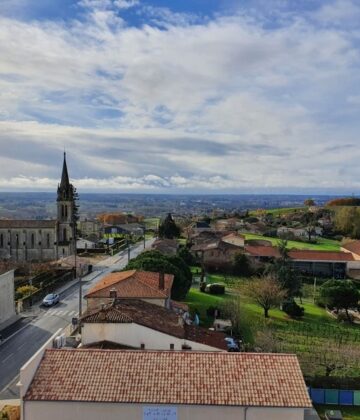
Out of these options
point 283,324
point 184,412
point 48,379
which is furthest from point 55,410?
point 283,324

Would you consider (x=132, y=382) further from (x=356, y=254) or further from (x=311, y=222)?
(x=311, y=222)

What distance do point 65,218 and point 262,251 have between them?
31.3 m

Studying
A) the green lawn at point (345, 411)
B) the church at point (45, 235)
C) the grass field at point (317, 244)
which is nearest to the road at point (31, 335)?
the green lawn at point (345, 411)

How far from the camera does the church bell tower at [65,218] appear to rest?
264 feet

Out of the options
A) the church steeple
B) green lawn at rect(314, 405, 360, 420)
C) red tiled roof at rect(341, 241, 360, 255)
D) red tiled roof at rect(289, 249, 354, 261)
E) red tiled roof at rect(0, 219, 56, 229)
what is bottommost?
green lawn at rect(314, 405, 360, 420)

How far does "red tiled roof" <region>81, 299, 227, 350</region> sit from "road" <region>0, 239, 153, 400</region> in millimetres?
5592

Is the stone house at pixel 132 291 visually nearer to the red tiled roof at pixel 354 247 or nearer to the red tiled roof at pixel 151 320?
the red tiled roof at pixel 151 320

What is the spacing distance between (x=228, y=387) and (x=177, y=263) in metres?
32.1

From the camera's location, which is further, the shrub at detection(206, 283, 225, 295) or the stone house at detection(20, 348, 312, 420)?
the shrub at detection(206, 283, 225, 295)

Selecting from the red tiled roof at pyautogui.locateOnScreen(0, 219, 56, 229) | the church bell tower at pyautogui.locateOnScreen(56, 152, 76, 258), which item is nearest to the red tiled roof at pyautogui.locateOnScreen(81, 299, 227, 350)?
the church bell tower at pyautogui.locateOnScreen(56, 152, 76, 258)

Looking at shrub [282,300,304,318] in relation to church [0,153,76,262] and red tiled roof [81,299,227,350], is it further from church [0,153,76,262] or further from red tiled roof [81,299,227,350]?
church [0,153,76,262]

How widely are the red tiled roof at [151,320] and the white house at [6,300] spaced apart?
1362 cm

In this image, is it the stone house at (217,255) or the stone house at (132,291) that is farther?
the stone house at (217,255)

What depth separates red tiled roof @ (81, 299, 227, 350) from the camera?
89.1 ft
